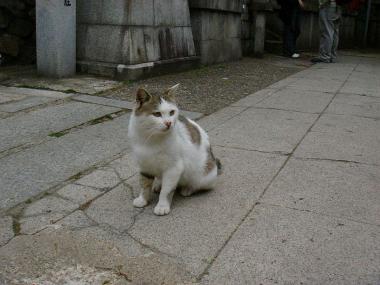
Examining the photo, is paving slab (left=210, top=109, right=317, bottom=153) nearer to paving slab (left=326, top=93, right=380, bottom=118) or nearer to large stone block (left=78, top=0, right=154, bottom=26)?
paving slab (left=326, top=93, right=380, bottom=118)

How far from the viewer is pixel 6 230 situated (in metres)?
2.91

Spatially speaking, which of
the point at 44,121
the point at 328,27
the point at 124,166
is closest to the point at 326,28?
the point at 328,27

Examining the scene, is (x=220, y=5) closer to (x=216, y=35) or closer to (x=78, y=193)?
(x=216, y=35)

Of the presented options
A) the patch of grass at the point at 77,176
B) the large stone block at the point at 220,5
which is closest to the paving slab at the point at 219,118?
the patch of grass at the point at 77,176

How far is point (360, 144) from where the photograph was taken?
488 centimetres

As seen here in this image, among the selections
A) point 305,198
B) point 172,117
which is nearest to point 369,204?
point 305,198

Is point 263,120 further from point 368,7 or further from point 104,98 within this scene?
point 368,7

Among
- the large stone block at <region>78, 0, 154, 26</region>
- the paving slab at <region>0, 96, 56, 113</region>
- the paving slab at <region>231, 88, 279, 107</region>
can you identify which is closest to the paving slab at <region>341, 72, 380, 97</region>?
the paving slab at <region>231, 88, 279, 107</region>

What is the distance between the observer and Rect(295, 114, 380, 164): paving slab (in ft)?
14.7

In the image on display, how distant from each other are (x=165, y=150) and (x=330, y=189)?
4.56 ft

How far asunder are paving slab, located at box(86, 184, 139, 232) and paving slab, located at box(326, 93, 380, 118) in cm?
376

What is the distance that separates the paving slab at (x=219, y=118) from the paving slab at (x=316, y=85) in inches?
84.7

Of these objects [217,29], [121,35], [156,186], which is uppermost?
[217,29]

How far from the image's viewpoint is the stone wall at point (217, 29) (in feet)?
30.7
